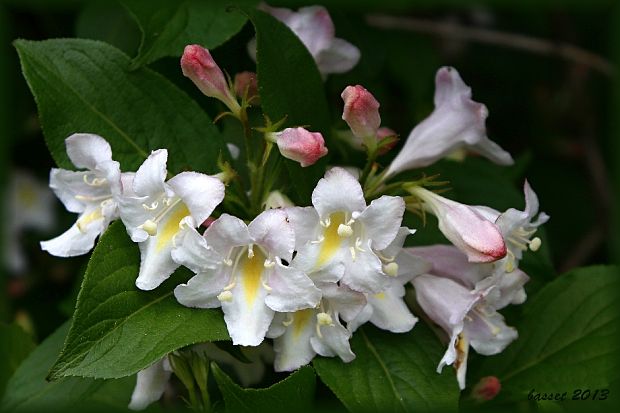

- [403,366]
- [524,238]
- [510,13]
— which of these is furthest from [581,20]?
[403,366]

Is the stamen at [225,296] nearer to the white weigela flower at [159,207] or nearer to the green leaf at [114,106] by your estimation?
the white weigela flower at [159,207]

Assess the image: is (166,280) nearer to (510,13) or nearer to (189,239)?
(189,239)

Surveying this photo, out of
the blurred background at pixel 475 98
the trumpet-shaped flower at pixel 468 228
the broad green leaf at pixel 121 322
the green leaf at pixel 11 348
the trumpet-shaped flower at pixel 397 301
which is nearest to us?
the broad green leaf at pixel 121 322

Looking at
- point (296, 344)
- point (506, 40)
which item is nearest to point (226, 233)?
point (296, 344)

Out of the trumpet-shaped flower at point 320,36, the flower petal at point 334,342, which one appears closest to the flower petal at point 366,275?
the flower petal at point 334,342

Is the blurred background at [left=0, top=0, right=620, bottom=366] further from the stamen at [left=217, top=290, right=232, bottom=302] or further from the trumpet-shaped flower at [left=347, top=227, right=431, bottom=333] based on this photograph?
the stamen at [left=217, top=290, right=232, bottom=302]

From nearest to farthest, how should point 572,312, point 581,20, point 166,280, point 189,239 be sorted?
point 189,239 < point 166,280 < point 572,312 < point 581,20
